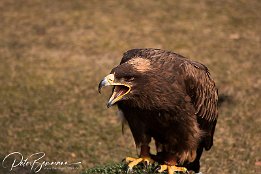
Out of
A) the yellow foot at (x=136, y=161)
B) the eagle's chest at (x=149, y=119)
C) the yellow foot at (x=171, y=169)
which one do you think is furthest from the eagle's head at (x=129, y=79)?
the yellow foot at (x=171, y=169)

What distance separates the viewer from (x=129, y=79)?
5301mm

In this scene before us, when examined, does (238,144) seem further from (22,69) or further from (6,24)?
(6,24)

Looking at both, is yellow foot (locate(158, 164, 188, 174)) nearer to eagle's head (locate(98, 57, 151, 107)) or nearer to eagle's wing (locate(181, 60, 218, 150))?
eagle's wing (locate(181, 60, 218, 150))

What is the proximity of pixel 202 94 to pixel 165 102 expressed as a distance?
702 mm

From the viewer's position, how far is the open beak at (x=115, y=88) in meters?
5.13

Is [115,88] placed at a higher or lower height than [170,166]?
higher

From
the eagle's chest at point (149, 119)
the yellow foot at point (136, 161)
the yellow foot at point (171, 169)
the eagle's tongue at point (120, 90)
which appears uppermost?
the eagle's tongue at point (120, 90)

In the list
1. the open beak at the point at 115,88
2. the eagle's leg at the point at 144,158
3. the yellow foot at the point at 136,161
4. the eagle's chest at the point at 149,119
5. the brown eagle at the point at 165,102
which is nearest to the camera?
the open beak at the point at 115,88

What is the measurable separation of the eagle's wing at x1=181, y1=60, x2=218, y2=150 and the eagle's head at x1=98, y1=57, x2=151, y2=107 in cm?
56

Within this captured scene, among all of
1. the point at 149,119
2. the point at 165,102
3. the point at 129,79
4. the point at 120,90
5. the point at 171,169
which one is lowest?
the point at 171,169

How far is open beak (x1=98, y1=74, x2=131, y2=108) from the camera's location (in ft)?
16.8
